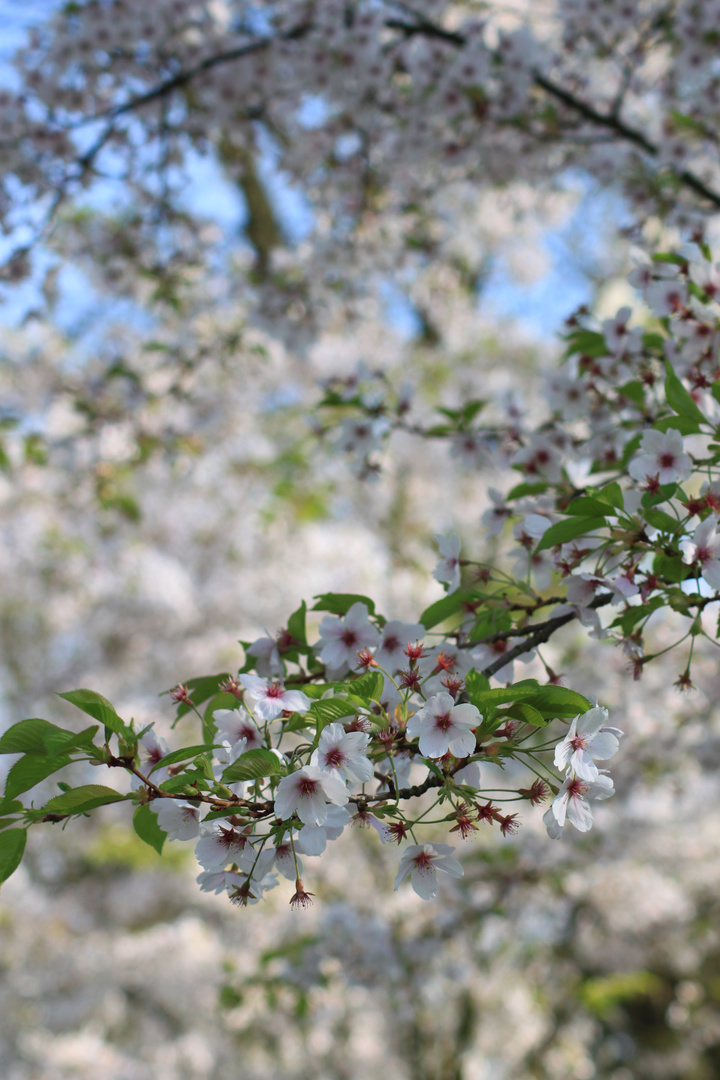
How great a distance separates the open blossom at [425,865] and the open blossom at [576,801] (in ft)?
0.51

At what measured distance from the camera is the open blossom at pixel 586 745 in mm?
961

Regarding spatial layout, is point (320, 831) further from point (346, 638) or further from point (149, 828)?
point (346, 638)

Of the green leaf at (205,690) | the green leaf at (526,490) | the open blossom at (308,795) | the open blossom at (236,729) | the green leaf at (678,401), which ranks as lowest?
the open blossom at (308,795)

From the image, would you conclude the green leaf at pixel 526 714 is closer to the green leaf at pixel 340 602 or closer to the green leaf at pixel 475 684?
the green leaf at pixel 475 684

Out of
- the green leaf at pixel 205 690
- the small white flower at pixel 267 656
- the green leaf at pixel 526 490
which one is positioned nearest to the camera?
the green leaf at pixel 205 690

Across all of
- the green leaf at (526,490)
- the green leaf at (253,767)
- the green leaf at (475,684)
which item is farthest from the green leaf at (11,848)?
the green leaf at (526,490)

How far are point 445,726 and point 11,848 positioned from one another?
573 millimetres

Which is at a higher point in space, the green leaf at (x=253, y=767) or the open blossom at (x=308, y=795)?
the green leaf at (x=253, y=767)

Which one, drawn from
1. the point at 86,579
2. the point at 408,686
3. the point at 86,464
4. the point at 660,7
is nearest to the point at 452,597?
the point at 408,686

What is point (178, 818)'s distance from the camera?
100 cm

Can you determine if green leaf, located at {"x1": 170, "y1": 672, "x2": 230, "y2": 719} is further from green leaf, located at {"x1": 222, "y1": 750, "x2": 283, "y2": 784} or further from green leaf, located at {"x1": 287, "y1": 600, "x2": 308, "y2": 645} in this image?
green leaf, located at {"x1": 222, "y1": 750, "x2": 283, "y2": 784}

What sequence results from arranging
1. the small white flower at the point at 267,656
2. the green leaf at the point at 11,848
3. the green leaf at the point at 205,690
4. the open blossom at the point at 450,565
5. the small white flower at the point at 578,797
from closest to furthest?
1. the green leaf at the point at 11,848
2. the small white flower at the point at 578,797
3. the green leaf at the point at 205,690
4. the small white flower at the point at 267,656
5. the open blossom at the point at 450,565

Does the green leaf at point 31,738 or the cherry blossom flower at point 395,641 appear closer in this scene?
the green leaf at point 31,738

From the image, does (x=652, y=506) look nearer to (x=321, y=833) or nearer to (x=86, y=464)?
(x=321, y=833)
